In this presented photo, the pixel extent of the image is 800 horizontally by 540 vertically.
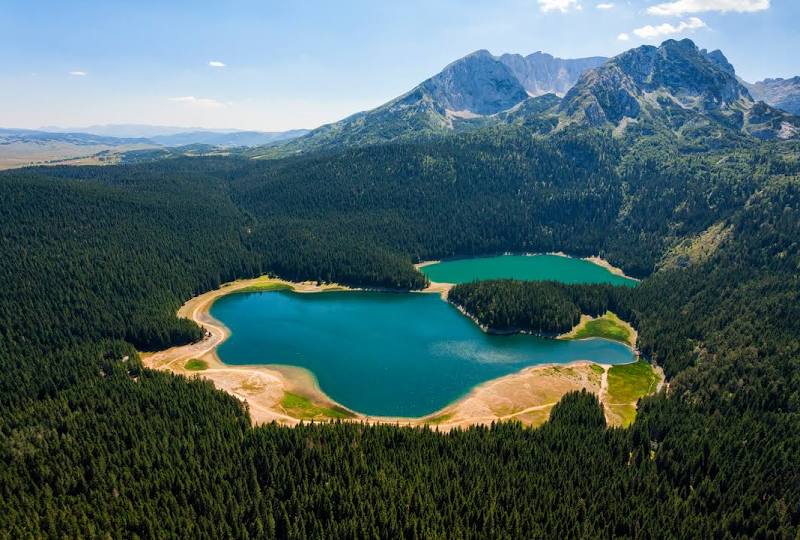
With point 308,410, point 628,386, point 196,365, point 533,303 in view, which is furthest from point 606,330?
point 196,365

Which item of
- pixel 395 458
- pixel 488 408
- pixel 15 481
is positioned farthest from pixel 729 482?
pixel 15 481

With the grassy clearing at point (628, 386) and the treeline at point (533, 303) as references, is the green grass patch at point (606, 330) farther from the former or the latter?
the grassy clearing at point (628, 386)

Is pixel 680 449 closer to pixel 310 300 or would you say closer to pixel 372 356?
pixel 372 356

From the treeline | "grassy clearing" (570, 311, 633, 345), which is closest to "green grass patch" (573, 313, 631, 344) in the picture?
"grassy clearing" (570, 311, 633, 345)

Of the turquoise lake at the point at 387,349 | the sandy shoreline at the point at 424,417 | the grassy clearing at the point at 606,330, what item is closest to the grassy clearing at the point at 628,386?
the sandy shoreline at the point at 424,417

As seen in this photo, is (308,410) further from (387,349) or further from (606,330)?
(606,330)

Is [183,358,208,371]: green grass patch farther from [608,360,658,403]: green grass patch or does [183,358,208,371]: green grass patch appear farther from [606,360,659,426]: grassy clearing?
[608,360,658,403]: green grass patch
